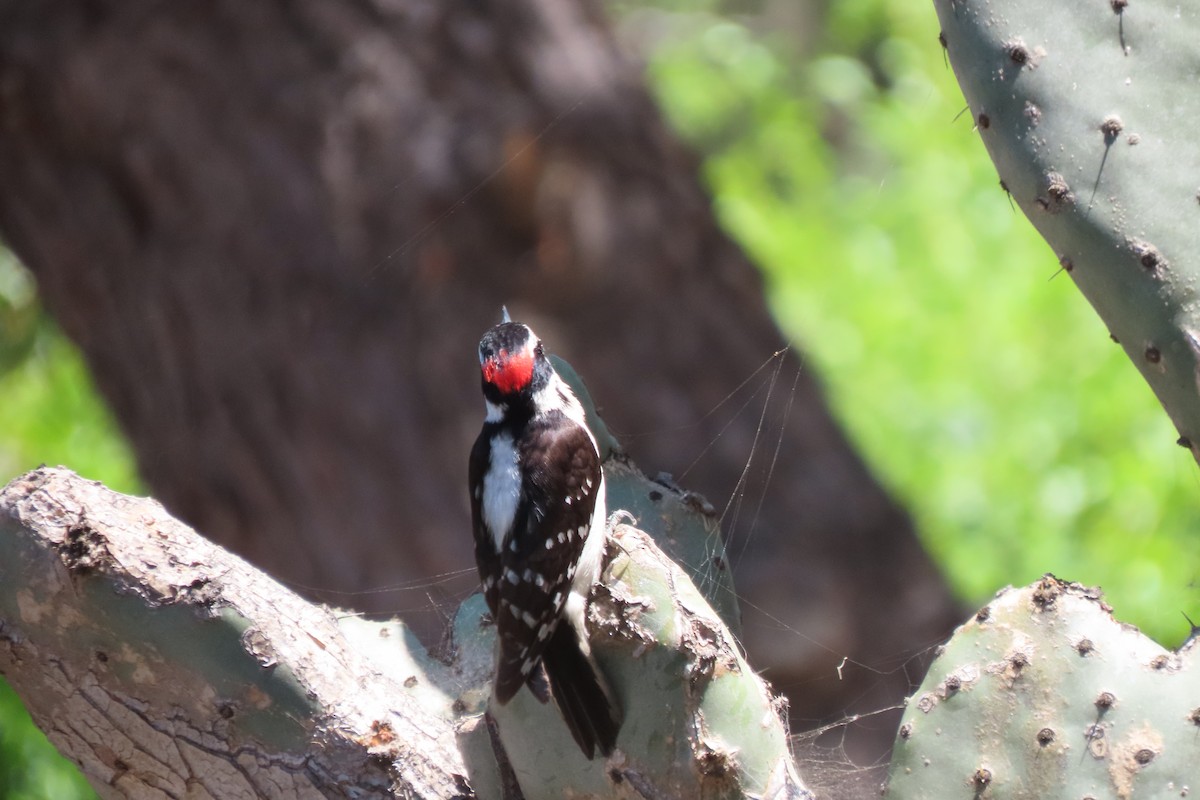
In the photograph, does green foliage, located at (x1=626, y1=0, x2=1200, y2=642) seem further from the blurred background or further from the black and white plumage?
the black and white plumage

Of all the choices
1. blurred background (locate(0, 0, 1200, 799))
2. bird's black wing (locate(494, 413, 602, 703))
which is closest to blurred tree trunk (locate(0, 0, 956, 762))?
blurred background (locate(0, 0, 1200, 799))

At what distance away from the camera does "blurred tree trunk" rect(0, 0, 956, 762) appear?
4223mm

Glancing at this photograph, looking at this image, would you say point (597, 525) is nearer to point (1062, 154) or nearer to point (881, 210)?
point (1062, 154)

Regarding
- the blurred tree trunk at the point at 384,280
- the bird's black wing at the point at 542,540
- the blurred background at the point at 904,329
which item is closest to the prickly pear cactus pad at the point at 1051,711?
the bird's black wing at the point at 542,540

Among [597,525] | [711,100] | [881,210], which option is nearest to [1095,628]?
[597,525]

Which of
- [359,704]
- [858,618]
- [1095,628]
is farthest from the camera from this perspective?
[858,618]

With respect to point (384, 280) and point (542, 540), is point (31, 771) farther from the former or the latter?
point (542, 540)

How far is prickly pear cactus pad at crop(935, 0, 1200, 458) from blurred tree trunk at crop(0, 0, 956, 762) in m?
2.53

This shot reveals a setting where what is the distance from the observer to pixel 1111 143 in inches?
64.6

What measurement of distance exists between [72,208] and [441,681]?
283 cm

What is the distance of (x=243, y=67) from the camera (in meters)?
4.25

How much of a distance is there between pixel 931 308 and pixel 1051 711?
17.1 ft

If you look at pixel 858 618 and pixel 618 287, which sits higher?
pixel 618 287

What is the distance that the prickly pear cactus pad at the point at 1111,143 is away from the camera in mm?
1612
